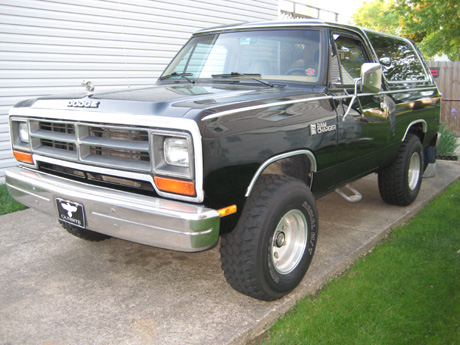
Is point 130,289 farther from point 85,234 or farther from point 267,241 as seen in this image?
point 267,241

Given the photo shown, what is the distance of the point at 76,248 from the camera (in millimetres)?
3953

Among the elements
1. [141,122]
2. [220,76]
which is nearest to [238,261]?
[141,122]

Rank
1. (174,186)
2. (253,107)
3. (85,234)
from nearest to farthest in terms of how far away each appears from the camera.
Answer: (174,186)
(253,107)
(85,234)

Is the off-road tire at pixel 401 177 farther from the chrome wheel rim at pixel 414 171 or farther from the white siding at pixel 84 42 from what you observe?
the white siding at pixel 84 42

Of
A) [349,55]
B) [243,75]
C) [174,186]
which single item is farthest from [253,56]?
[174,186]

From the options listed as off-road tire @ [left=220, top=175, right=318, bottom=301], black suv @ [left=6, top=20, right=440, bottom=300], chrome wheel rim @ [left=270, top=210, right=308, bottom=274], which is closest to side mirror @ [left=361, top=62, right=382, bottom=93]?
black suv @ [left=6, top=20, right=440, bottom=300]

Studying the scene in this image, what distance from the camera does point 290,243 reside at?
3162 millimetres

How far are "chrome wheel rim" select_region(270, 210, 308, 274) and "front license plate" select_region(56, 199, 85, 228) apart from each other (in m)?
1.27

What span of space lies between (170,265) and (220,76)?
63.5 inches

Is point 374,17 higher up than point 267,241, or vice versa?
point 374,17

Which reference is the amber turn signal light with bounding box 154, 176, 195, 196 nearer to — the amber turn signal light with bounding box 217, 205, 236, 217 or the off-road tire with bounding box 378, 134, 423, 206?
the amber turn signal light with bounding box 217, 205, 236, 217

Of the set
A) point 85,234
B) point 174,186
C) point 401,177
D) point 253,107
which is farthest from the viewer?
point 401,177

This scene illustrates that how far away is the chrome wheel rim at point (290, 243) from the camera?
307 cm

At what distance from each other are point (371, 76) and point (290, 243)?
1.51 meters
